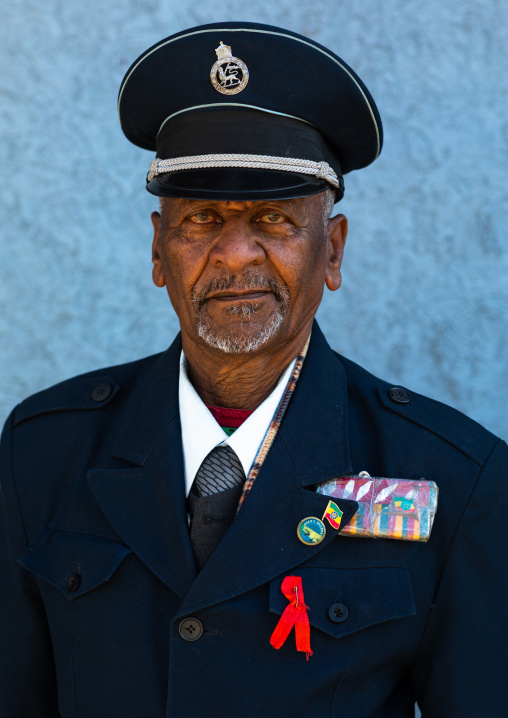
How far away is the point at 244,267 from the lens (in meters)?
1.88

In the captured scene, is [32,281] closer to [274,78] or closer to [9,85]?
[9,85]

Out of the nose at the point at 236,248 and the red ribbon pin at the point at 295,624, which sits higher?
the nose at the point at 236,248

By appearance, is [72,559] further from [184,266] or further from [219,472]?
[184,266]

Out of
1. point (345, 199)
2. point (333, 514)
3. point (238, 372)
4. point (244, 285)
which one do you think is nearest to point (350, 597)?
point (333, 514)

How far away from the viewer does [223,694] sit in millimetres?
1791

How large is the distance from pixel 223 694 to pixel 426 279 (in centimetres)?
135

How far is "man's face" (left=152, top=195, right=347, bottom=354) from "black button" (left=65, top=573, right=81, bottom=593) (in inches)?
19.8

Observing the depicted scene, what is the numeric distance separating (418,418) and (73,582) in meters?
0.73

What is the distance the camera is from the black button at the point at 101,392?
216 centimetres

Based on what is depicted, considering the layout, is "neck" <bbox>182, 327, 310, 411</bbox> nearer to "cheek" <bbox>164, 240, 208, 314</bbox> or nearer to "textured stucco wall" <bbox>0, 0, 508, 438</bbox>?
"cheek" <bbox>164, 240, 208, 314</bbox>

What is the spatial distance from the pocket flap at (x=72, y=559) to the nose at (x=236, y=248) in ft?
1.87

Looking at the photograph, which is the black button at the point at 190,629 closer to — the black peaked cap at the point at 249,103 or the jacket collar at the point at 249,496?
the jacket collar at the point at 249,496

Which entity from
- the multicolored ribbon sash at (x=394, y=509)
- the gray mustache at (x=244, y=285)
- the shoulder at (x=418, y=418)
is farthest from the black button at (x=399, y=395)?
the gray mustache at (x=244, y=285)

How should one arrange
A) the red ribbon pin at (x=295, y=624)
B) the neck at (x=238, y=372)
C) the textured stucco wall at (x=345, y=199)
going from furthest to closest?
the textured stucco wall at (x=345, y=199) → the neck at (x=238, y=372) → the red ribbon pin at (x=295, y=624)
